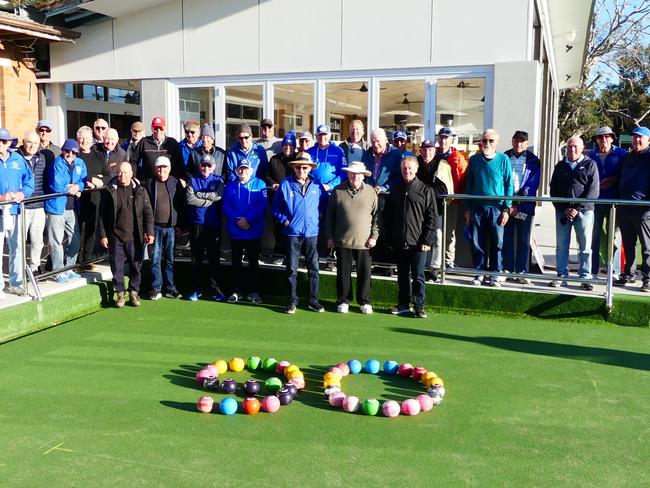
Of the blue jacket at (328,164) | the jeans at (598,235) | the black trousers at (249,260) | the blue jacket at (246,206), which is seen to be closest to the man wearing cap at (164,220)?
the blue jacket at (246,206)

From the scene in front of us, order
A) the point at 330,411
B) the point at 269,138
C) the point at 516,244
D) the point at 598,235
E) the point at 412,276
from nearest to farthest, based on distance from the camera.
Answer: the point at 330,411 → the point at 598,235 → the point at 412,276 → the point at 516,244 → the point at 269,138

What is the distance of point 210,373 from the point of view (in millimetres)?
5191

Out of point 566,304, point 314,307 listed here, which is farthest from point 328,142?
point 566,304

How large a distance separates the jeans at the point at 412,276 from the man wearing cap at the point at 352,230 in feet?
1.15

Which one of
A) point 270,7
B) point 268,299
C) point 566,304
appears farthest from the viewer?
point 270,7

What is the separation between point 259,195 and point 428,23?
3555 millimetres

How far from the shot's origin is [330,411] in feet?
15.2

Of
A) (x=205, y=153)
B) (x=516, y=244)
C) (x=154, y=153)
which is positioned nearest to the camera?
(x=516, y=244)

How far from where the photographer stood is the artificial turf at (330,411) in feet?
12.3

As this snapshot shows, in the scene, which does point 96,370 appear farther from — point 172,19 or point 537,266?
point 172,19

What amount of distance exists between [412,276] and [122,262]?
328 centimetres

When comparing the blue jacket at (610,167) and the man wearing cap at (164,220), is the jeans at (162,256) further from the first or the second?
the blue jacket at (610,167)

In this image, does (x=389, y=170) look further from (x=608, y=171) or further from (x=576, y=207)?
(x=608, y=171)

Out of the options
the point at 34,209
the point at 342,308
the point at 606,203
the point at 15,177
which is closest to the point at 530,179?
the point at 606,203
